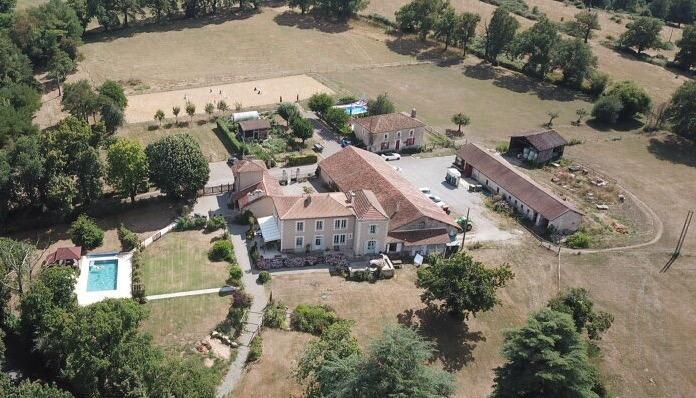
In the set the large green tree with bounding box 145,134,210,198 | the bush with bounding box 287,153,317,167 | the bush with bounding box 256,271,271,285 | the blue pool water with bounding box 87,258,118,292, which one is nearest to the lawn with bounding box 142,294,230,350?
the bush with bounding box 256,271,271,285

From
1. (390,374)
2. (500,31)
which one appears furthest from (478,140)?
(390,374)

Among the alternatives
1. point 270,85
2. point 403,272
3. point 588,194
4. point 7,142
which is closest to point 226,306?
point 403,272

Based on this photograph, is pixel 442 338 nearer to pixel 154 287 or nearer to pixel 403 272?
pixel 403 272

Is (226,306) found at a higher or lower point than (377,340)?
lower

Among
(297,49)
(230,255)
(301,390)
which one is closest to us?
(301,390)

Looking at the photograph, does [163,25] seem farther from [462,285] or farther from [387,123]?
[462,285]

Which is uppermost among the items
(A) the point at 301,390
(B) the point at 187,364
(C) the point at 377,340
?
(C) the point at 377,340

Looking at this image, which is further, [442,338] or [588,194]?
[588,194]

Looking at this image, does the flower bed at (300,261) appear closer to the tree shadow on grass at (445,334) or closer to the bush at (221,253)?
the bush at (221,253)
